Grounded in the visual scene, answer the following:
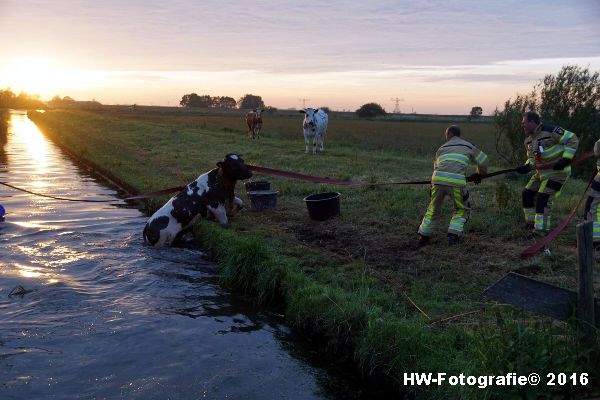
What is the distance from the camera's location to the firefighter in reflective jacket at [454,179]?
336 inches

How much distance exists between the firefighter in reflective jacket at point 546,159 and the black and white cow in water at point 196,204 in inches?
197

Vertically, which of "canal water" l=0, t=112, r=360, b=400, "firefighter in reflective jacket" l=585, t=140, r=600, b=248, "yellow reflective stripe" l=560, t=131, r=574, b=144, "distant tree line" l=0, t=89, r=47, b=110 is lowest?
"canal water" l=0, t=112, r=360, b=400

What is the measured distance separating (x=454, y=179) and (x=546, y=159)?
64.0 inches

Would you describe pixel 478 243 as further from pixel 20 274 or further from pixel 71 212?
pixel 71 212

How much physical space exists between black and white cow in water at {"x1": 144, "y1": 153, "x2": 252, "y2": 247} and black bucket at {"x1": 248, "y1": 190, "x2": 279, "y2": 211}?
1062 mm

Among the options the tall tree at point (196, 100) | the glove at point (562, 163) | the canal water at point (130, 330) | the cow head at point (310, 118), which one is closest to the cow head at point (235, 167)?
the canal water at point (130, 330)

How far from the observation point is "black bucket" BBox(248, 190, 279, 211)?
1187cm

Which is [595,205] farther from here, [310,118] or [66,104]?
[66,104]

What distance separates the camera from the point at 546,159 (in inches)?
348

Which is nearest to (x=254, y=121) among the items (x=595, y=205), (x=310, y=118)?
(x=310, y=118)

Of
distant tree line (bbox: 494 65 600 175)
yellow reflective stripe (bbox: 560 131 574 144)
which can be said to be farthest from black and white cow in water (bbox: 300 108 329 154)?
yellow reflective stripe (bbox: 560 131 574 144)

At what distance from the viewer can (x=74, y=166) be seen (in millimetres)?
21734

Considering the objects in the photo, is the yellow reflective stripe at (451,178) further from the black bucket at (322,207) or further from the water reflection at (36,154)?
the water reflection at (36,154)

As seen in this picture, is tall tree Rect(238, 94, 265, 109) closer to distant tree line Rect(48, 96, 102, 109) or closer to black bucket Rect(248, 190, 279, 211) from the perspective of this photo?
distant tree line Rect(48, 96, 102, 109)
